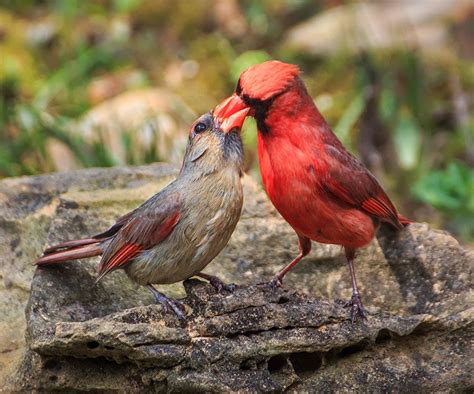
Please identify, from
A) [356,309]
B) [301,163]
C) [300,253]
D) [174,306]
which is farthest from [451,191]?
[174,306]

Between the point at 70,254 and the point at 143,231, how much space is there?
14.4 inches

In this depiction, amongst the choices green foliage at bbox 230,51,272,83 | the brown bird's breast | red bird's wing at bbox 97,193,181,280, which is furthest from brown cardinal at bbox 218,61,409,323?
green foliage at bbox 230,51,272,83

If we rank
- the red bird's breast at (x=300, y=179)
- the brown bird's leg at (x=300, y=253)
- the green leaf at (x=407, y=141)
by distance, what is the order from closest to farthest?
1. the red bird's breast at (x=300, y=179)
2. the brown bird's leg at (x=300, y=253)
3. the green leaf at (x=407, y=141)

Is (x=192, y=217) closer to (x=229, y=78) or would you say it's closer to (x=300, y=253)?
(x=300, y=253)

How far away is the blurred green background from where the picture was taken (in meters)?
7.25

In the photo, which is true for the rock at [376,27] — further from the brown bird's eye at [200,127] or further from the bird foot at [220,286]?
the bird foot at [220,286]

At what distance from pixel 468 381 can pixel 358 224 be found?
88cm

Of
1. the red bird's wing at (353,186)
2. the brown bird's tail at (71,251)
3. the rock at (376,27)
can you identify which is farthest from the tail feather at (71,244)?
the rock at (376,27)

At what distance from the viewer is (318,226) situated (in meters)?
4.11

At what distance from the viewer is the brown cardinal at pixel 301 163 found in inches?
154

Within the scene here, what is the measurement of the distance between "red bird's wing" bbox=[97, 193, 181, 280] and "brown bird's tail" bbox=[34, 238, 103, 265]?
0.37 feet

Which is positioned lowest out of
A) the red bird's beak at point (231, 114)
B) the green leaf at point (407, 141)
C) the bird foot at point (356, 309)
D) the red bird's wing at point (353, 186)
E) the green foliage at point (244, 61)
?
the bird foot at point (356, 309)

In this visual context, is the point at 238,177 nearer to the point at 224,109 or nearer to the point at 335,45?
the point at 224,109

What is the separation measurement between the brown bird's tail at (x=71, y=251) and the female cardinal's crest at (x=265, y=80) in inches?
37.4
